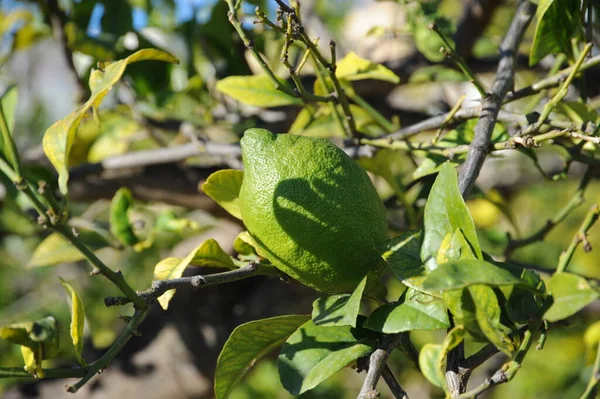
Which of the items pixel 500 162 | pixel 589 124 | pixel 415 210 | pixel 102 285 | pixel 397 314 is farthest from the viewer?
pixel 102 285

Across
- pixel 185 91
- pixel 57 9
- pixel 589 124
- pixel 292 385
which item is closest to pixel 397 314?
pixel 292 385

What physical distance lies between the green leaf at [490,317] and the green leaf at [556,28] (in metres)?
0.37

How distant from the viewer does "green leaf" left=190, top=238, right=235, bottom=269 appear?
0.62m

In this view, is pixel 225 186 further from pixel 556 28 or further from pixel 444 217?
pixel 556 28

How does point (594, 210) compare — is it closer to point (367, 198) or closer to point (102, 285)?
point (367, 198)

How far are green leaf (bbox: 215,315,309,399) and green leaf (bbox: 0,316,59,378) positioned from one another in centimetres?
16

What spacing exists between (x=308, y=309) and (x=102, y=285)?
934mm

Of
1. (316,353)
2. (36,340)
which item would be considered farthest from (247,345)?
(36,340)

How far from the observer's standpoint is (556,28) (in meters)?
0.74

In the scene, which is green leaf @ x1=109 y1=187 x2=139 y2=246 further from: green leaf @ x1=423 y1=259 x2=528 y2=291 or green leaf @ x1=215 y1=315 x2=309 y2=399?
green leaf @ x1=423 y1=259 x2=528 y2=291

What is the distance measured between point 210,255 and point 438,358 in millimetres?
260

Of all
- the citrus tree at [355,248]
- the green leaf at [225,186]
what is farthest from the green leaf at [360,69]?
the green leaf at [225,186]

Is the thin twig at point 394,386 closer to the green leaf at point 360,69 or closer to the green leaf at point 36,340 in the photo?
the green leaf at point 36,340

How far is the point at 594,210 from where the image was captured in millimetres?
538
